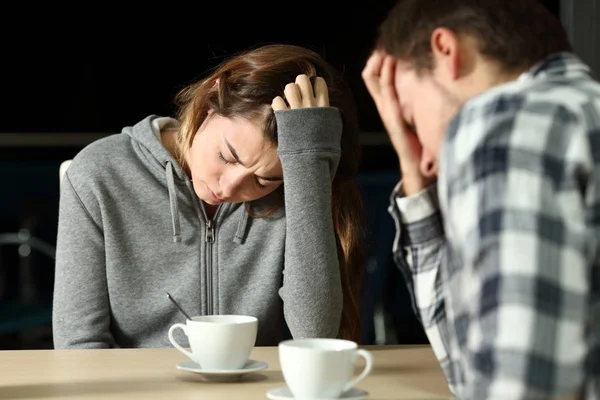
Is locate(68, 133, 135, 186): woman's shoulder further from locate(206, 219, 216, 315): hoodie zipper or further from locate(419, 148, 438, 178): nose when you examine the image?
locate(419, 148, 438, 178): nose

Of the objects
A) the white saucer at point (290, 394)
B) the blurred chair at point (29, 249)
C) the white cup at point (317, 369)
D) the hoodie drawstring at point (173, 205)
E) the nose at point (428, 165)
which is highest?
the nose at point (428, 165)

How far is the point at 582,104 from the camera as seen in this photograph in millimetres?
666

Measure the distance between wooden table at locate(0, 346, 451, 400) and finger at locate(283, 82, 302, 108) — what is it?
0.44 metres

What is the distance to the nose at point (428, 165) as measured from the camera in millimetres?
929

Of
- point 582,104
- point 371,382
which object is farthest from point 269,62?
point 582,104

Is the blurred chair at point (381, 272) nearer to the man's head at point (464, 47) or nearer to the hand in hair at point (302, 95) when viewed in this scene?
the hand in hair at point (302, 95)

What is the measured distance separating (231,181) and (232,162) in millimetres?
35

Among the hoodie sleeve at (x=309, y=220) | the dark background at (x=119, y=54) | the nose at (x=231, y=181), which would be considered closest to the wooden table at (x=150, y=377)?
the hoodie sleeve at (x=309, y=220)

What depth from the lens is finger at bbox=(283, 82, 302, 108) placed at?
58.9 inches

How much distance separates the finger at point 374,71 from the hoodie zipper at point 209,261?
0.66 m

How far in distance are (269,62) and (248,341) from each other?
674mm

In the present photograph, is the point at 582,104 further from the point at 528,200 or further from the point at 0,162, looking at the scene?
the point at 0,162

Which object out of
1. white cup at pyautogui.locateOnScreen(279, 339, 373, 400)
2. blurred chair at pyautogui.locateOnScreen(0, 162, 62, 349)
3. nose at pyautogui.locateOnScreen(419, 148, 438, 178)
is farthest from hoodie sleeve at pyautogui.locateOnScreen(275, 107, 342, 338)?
blurred chair at pyautogui.locateOnScreen(0, 162, 62, 349)

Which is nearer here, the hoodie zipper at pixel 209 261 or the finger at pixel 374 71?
the finger at pixel 374 71
